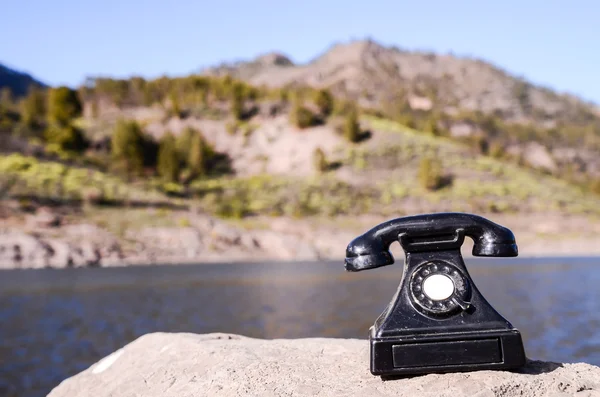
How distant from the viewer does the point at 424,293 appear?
153 inches

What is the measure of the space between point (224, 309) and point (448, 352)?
44.5 ft

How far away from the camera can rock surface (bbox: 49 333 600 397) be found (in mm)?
3654

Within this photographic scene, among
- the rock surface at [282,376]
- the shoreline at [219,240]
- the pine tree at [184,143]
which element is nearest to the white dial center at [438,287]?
the rock surface at [282,376]

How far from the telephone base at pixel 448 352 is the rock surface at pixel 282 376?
0.07 metres

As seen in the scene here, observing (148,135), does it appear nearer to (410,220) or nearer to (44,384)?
(44,384)

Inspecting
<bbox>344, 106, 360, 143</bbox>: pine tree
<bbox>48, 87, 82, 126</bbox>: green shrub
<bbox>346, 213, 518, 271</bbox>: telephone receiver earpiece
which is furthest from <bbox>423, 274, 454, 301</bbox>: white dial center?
<bbox>48, 87, 82, 126</bbox>: green shrub

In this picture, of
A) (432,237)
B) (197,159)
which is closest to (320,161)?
(197,159)

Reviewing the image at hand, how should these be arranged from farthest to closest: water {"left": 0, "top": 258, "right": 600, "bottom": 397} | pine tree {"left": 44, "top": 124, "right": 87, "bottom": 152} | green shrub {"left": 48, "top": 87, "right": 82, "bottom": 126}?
green shrub {"left": 48, "top": 87, "right": 82, "bottom": 126}
pine tree {"left": 44, "top": 124, "right": 87, "bottom": 152}
water {"left": 0, "top": 258, "right": 600, "bottom": 397}

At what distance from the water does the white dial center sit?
19.9 feet

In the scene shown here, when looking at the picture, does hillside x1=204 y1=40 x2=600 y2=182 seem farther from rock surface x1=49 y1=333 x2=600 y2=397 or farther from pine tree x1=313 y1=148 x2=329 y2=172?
rock surface x1=49 y1=333 x2=600 y2=397

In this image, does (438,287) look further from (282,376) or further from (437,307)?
(282,376)

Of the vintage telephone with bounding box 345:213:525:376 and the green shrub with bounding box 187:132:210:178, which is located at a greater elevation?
the green shrub with bounding box 187:132:210:178

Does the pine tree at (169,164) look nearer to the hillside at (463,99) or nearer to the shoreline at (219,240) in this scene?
the shoreline at (219,240)

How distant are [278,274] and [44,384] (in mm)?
21604
